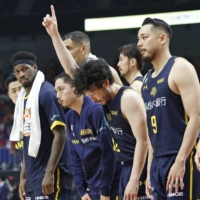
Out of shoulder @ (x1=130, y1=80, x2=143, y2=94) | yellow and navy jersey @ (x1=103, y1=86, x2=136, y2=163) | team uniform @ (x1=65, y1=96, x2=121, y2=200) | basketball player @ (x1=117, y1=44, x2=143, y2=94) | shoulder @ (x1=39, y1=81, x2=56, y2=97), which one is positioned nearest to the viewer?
yellow and navy jersey @ (x1=103, y1=86, x2=136, y2=163)

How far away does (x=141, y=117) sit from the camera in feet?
16.3

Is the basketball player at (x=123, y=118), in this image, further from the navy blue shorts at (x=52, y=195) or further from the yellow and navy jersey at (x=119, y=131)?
the navy blue shorts at (x=52, y=195)

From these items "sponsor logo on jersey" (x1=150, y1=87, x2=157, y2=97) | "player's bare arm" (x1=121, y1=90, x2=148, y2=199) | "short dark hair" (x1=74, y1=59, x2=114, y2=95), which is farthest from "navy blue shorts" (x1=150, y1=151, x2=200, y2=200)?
"short dark hair" (x1=74, y1=59, x2=114, y2=95)

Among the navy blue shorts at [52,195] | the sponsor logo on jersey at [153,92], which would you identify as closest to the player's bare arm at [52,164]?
the navy blue shorts at [52,195]

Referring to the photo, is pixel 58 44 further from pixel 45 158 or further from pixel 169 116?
pixel 169 116

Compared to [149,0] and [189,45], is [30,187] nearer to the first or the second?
[149,0]

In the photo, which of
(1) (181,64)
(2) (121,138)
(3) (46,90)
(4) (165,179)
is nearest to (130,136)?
Answer: (2) (121,138)

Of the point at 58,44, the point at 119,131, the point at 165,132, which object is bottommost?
the point at 165,132

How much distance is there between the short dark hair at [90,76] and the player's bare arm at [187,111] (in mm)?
813

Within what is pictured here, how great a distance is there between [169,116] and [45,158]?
2.05 meters

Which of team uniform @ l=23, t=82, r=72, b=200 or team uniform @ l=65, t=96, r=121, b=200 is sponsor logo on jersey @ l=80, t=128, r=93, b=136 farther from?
team uniform @ l=23, t=82, r=72, b=200

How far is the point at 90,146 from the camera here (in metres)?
5.90

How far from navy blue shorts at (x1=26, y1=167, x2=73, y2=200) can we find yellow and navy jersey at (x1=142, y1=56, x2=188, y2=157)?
1.73 meters

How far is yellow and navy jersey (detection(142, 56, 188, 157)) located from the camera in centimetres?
446
